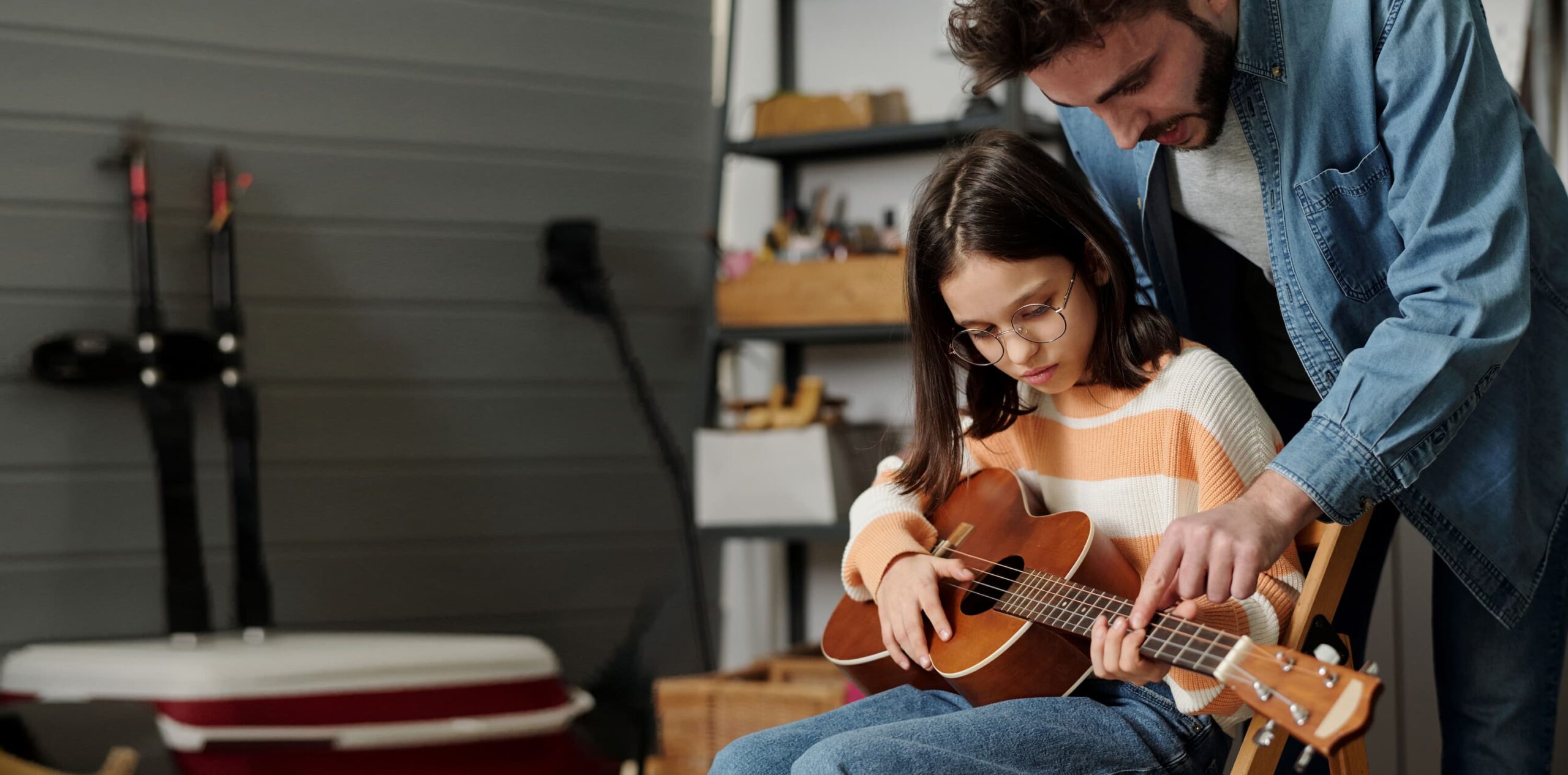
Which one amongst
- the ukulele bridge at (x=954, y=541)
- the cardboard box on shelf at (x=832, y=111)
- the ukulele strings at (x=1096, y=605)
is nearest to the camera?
the ukulele strings at (x=1096, y=605)

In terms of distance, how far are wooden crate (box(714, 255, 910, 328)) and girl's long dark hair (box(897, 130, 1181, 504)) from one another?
995 mm

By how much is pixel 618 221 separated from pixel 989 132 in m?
1.44

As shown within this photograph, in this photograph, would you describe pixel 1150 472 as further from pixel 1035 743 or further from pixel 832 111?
pixel 832 111

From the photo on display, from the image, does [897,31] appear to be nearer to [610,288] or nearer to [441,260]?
[610,288]

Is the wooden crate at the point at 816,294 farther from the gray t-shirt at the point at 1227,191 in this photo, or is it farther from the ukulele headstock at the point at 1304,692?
the ukulele headstock at the point at 1304,692

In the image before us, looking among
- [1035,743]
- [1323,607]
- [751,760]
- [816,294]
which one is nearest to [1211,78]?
[1323,607]

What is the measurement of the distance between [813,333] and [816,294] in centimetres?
8

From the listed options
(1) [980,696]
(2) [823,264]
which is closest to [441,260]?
(2) [823,264]

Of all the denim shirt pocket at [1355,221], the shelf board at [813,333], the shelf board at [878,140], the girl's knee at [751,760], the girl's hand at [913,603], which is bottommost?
the girl's knee at [751,760]

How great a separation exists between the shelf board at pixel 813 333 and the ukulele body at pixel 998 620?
1038 mm

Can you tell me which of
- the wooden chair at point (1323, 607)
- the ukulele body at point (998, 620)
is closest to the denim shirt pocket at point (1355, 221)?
the wooden chair at point (1323, 607)

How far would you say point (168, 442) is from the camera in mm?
2018

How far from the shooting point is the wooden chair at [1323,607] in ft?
3.22

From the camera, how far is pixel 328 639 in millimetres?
2037
